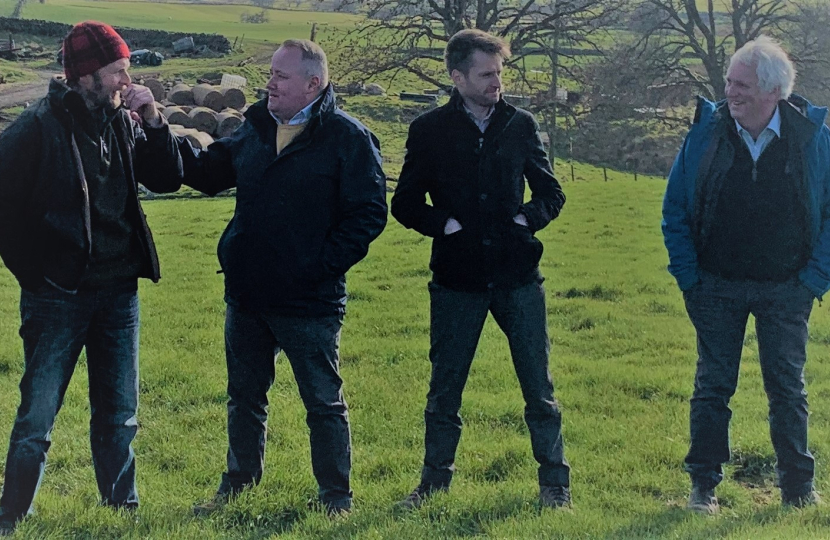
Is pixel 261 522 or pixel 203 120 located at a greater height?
pixel 261 522

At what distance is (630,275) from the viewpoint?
1188cm

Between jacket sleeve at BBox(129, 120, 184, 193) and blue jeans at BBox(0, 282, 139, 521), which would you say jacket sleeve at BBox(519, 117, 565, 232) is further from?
blue jeans at BBox(0, 282, 139, 521)

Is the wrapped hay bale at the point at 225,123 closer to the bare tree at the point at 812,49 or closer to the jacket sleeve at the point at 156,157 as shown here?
the bare tree at the point at 812,49

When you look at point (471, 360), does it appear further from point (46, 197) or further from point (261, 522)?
point (46, 197)

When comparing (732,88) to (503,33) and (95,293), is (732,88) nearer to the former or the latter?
(95,293)

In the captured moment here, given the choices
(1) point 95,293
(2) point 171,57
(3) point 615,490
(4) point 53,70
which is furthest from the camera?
(2) point 171,57

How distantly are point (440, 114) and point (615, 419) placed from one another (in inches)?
116

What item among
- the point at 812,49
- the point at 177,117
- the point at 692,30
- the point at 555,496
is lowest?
the point at 177,117

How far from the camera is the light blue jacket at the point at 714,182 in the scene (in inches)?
174

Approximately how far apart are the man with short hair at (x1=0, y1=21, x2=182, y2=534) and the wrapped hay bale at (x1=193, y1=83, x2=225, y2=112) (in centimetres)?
2863

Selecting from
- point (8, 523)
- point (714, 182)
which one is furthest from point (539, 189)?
point (8, 523)

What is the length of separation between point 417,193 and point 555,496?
1.77 metres

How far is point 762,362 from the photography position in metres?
4.64

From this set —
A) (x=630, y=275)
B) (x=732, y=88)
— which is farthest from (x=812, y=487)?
(x=630, y=275)
